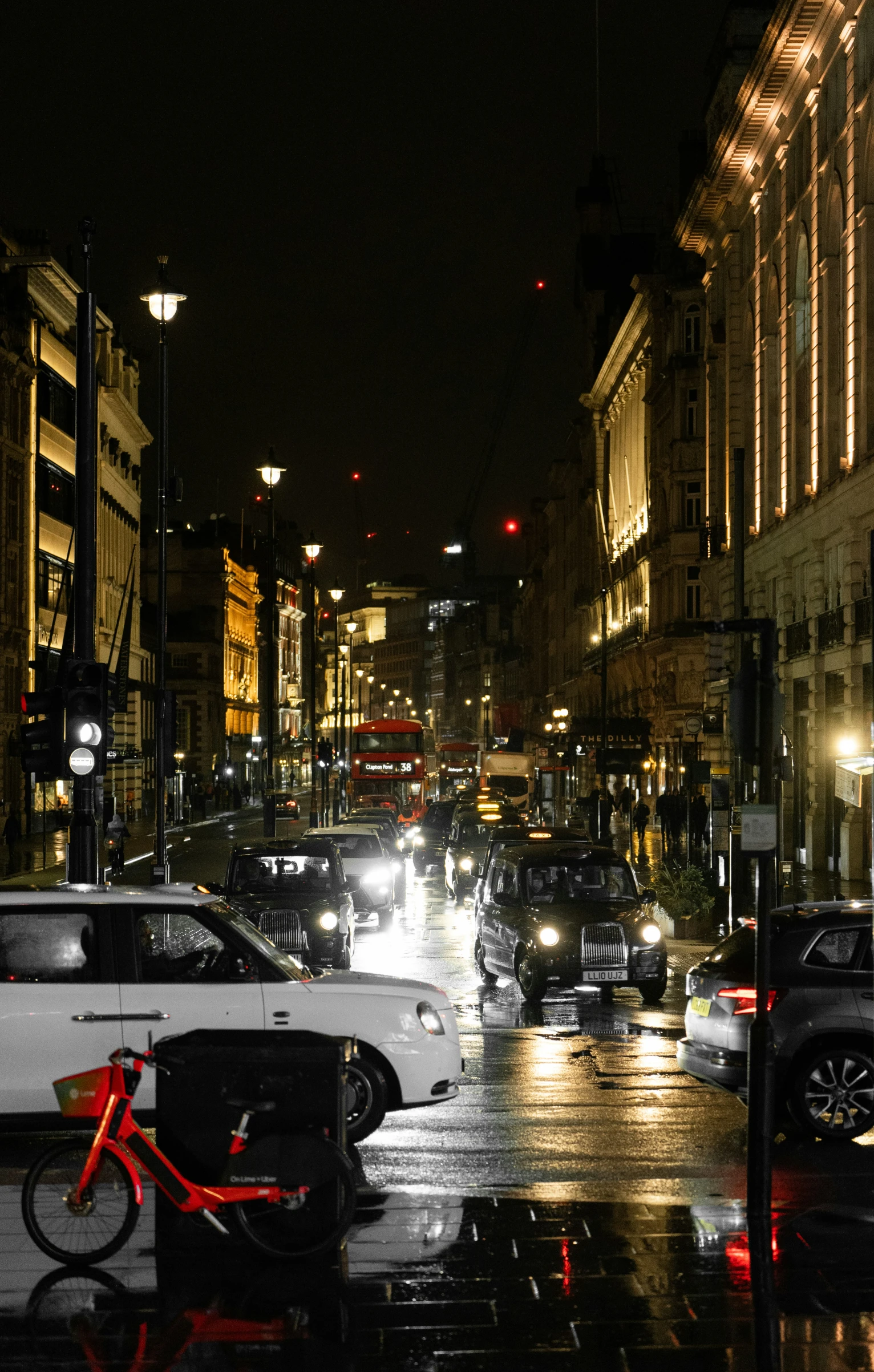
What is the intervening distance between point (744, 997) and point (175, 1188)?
4947 mm

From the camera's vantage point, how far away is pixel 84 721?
15969 millimetres

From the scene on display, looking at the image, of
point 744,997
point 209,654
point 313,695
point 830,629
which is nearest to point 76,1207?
point 744,997

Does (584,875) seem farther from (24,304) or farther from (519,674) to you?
(519,674)

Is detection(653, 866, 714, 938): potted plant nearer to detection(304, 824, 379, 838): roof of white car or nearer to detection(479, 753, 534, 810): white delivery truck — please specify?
detection(304, 824, 379, 838): roof of white car

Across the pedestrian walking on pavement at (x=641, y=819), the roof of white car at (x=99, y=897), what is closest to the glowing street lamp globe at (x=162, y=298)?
the roof of white car at (x=99, y=897)

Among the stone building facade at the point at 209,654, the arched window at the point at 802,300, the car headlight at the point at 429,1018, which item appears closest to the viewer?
the car headlight at the point at 429,1018

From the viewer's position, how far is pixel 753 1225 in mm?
8672

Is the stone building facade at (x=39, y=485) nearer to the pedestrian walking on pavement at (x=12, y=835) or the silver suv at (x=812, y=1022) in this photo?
the pedestrian walking on pavement at (x=12, y=835)

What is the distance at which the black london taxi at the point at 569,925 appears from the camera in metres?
19.1

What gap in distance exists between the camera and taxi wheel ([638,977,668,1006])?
19.2 m

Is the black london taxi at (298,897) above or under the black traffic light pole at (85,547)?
under

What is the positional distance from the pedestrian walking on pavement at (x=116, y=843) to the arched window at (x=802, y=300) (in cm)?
2094

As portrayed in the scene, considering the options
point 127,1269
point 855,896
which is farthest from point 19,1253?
point 855,896

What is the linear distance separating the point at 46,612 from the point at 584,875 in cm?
5024
